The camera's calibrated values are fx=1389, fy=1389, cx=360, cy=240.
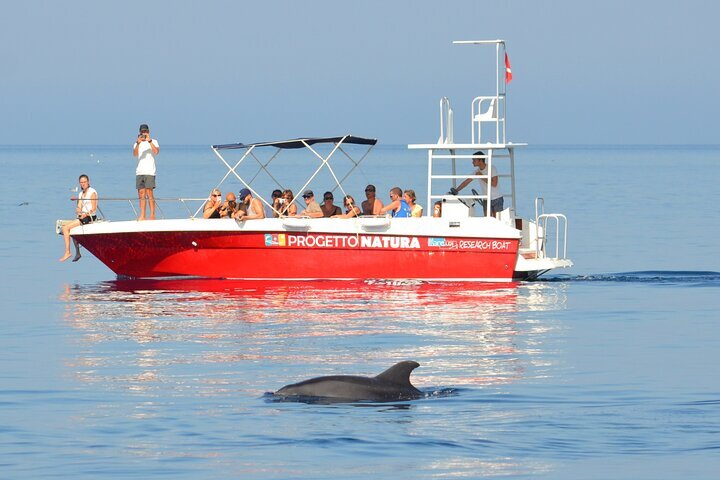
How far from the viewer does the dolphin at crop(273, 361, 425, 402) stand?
15.5m

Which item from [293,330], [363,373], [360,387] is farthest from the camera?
[293,330]

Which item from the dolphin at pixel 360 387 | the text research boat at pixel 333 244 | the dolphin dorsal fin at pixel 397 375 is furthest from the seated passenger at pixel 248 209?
the dolphin dorsal fin at pixel 397 375

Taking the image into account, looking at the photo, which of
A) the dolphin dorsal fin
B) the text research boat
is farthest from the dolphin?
the text research boat

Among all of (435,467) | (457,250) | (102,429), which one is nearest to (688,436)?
(435,467)

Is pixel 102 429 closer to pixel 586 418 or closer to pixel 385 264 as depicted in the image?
pixel 586 418

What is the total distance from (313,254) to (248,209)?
5.45ft

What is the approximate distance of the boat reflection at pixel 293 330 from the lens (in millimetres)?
18312

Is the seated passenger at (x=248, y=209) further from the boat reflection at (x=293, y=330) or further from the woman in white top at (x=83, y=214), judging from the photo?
the woman in white top at (x=83, y=214)

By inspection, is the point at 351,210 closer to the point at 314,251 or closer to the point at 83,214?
the point at 314,251

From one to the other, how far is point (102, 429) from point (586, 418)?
205 inches

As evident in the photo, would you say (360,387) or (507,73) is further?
(507,73)

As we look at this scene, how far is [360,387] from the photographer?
51.0ft

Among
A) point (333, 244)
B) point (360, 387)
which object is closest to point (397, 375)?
point (360, 387)

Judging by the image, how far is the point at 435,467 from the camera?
43.1 feet
